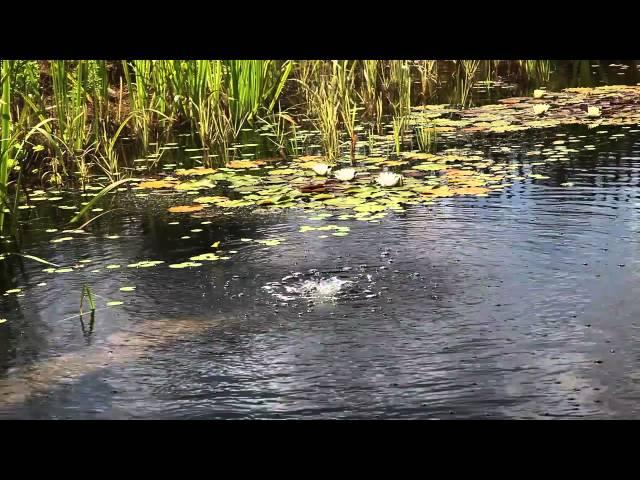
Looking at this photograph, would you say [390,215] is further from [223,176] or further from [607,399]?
[607,399]

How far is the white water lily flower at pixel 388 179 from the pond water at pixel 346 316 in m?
0.31

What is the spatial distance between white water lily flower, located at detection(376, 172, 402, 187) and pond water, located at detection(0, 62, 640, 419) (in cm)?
31

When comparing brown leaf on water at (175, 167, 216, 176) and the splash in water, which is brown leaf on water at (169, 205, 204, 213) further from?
the splash in water

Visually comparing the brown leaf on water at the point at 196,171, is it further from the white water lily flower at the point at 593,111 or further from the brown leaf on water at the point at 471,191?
the white water lily flower at the point at 593,111

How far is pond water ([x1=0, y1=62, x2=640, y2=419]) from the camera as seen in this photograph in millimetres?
2461

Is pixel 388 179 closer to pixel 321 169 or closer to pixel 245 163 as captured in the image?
pixel 321 169

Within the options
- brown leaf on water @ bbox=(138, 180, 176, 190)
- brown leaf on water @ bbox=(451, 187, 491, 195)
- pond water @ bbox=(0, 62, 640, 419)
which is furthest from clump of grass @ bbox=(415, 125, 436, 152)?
brown leaf on water @ bbox=(138, 180, 176, 190)

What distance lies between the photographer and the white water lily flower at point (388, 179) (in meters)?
4.33

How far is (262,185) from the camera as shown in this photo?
4523 millimetres

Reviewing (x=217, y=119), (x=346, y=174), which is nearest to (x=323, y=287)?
(x=346, y=174)

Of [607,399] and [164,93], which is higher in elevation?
[164,93]
